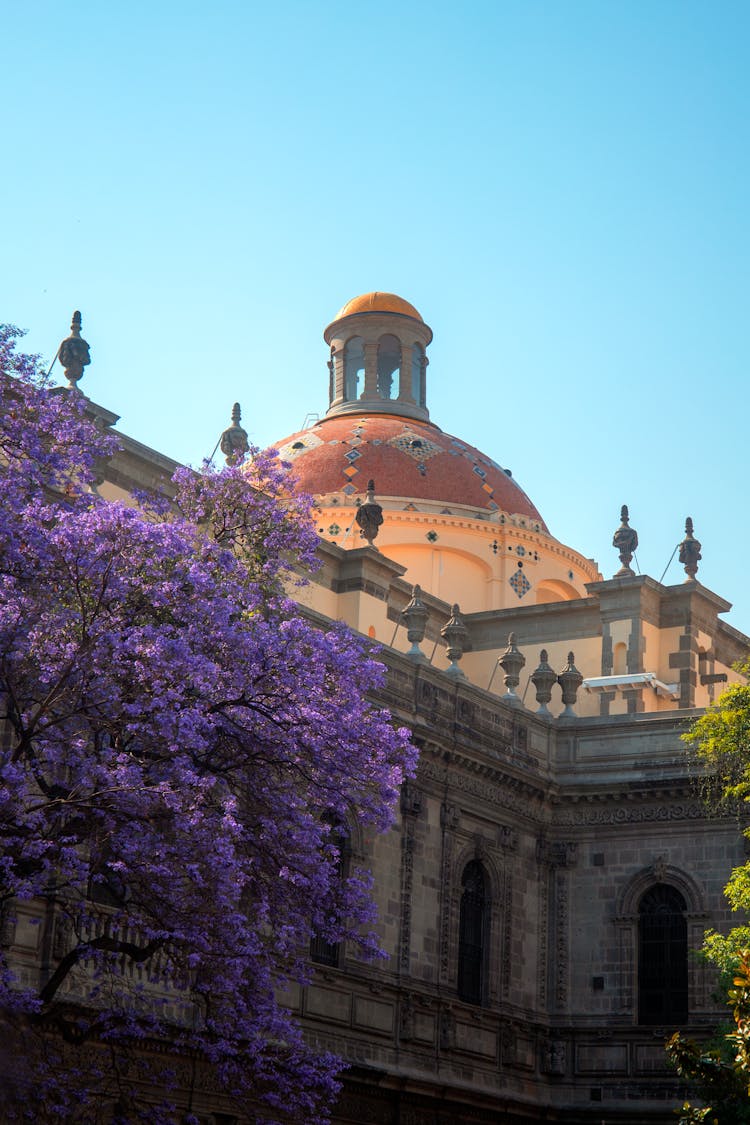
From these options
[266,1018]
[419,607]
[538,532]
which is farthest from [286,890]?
[538,532]

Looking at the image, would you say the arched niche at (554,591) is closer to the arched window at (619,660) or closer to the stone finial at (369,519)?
the arched window at (619,660)

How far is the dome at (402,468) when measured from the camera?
39844 mm

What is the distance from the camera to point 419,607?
31750mm

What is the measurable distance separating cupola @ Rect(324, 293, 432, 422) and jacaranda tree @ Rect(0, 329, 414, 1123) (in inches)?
1049

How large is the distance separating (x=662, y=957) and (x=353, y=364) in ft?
64.8

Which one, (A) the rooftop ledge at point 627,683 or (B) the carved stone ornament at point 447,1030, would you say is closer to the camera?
(B) the carved stone ornament at point 447,1030

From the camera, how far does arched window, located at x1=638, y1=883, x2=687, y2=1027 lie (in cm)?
3056

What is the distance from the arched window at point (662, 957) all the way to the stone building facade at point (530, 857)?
36 mm

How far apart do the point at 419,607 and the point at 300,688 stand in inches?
538

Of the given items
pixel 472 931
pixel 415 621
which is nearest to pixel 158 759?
pixel 472 931

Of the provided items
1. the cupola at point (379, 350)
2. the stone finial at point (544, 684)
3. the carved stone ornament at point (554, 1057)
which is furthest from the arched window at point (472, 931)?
the cupola at point (379, 350)

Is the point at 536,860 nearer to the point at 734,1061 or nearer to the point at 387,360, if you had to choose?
the point at 734,1061

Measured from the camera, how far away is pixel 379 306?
4641cm

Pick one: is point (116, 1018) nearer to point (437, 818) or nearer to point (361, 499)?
point (437, 818)
